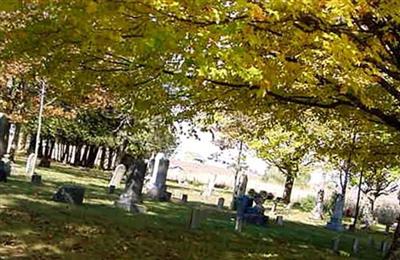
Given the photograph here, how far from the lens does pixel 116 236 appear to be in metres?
12.9

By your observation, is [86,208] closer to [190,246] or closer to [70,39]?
[190,246]

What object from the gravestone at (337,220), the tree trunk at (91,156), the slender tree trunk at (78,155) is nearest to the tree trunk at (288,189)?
the gravestone at (337,220)

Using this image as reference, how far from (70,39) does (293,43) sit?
306cm

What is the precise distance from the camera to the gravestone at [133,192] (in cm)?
1770

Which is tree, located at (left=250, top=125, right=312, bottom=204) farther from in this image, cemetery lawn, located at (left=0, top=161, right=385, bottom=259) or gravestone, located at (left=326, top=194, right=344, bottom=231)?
cemetery lawn, located at (left=0, top=161, right=385, bottom=259)

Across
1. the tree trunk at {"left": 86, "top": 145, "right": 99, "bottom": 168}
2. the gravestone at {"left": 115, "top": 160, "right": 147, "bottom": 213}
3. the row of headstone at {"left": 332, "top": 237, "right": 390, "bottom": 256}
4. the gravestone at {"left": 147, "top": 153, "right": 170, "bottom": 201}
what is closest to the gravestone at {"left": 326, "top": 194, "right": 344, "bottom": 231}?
the row of headstone at {"left": 332, "top": 237, "right": 390, "bottom": 256}

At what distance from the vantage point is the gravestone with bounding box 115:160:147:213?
1770cm

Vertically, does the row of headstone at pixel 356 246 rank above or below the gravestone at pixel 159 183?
below

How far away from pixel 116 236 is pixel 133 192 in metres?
5.56

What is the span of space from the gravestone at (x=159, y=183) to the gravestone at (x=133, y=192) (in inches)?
168

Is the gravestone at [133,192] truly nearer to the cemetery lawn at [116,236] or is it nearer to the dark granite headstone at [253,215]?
the cemetery lawn at [116,236]

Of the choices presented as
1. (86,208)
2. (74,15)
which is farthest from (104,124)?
(74,15)

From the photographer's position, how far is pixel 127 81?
11523 millimetres

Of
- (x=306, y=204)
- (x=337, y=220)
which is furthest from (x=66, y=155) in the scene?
(x=337, y=220)
